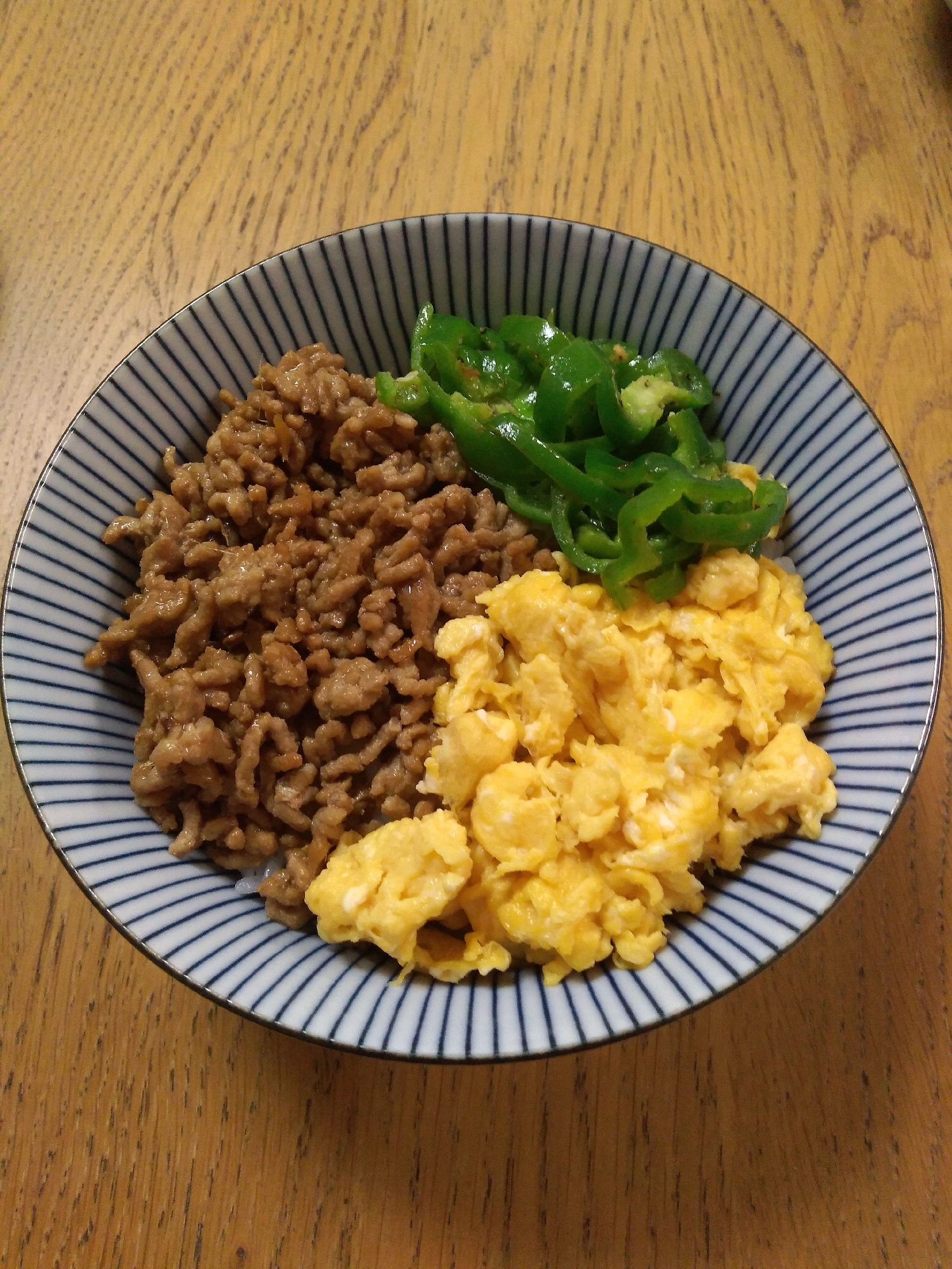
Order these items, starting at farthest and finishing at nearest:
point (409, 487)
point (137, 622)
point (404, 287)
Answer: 1. point (404, 287)
2. point (409, 487)
3. point (137, 622)

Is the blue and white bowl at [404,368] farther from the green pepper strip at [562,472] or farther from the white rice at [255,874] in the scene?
the green pepper strip at [562,472]

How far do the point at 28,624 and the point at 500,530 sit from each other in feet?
3.81

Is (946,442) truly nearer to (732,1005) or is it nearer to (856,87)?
(856,87)

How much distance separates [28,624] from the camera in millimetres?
1876

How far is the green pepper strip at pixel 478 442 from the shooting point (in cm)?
213

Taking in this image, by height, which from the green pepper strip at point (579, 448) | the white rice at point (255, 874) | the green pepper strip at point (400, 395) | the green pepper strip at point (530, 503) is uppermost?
the green pepper strip at point (579, 448)

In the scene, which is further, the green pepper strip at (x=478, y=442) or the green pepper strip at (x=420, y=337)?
the green pepper strip at (x=420, y=337)

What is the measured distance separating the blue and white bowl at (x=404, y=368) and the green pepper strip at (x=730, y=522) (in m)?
0.13

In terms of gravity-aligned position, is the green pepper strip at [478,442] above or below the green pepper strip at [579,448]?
below

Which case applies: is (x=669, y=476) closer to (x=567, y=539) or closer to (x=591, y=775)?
(x=567, y=539)

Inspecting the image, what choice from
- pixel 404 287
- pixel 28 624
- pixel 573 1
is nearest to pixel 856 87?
pixel 573 1

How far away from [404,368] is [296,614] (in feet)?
3.06

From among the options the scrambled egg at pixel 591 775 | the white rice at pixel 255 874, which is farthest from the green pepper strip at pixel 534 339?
the white rice at pixel 255 874

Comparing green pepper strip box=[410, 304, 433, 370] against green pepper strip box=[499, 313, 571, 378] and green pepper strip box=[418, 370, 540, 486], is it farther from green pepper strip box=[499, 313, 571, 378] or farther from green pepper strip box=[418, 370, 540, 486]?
green pepper strip box=[499, 313, 571, 378]
